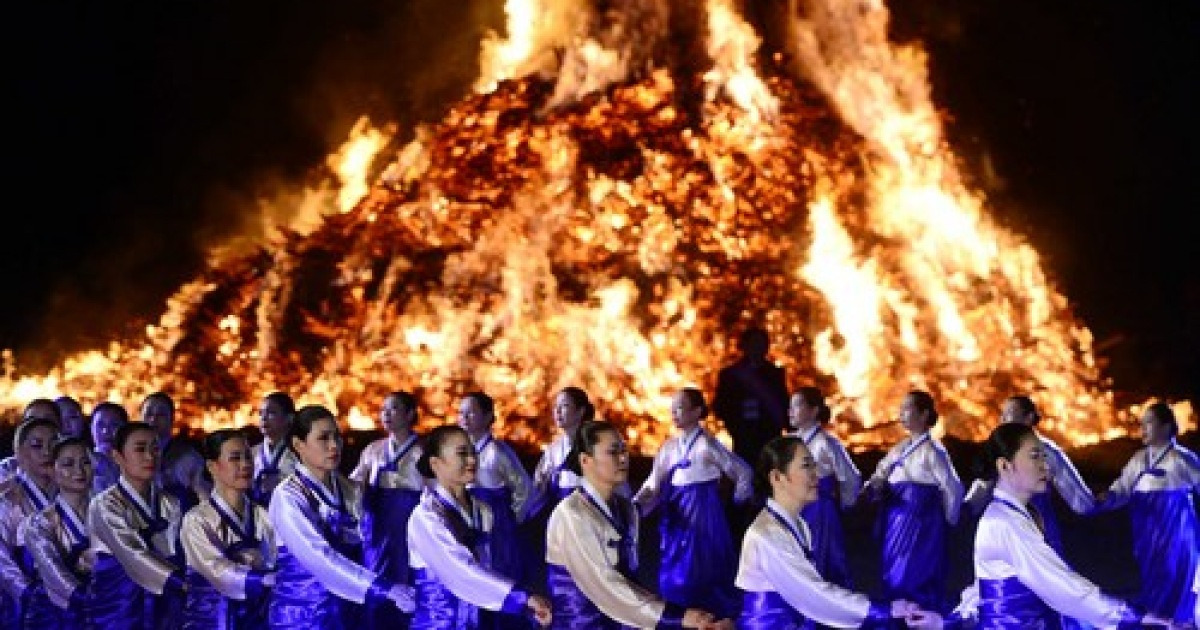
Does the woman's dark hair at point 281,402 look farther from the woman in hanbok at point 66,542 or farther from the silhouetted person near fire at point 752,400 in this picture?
the silhouetted person near fire at point 752,400

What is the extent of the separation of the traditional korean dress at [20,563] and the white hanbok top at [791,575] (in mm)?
3491

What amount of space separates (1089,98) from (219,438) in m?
17.3

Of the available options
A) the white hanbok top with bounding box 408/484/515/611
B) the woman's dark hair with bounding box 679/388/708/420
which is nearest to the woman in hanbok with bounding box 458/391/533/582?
the woman's dark hair with bounding box 679/388/708/420

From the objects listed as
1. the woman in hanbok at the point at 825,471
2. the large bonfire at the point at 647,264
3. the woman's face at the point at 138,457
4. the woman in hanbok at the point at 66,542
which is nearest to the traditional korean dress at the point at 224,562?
the woman's face at the point at 138,457

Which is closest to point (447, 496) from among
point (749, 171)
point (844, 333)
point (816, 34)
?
point (844, 333)

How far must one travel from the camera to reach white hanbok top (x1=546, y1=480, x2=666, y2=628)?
277 inches

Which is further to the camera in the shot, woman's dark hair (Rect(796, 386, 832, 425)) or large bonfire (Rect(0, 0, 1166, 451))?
large bonfire (Rect(0, 0, 1166, 451))

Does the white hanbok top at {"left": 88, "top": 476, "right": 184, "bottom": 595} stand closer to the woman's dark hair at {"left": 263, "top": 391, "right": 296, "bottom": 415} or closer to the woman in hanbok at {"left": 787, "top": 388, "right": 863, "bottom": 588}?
the woman's dark hair at {"left": 263, "top": 391, "right": 296, "bottom": 415}

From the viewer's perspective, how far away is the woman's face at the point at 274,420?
10.4m

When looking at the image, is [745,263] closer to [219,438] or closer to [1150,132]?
[1150,132]

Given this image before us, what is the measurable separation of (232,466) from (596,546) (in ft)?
5.60

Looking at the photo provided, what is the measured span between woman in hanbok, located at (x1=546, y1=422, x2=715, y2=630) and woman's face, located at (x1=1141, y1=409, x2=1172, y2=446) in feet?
15.3

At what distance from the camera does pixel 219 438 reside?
26.1ft

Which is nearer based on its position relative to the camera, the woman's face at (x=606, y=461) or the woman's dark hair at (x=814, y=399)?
the woman's face at (x=606, y=461)
